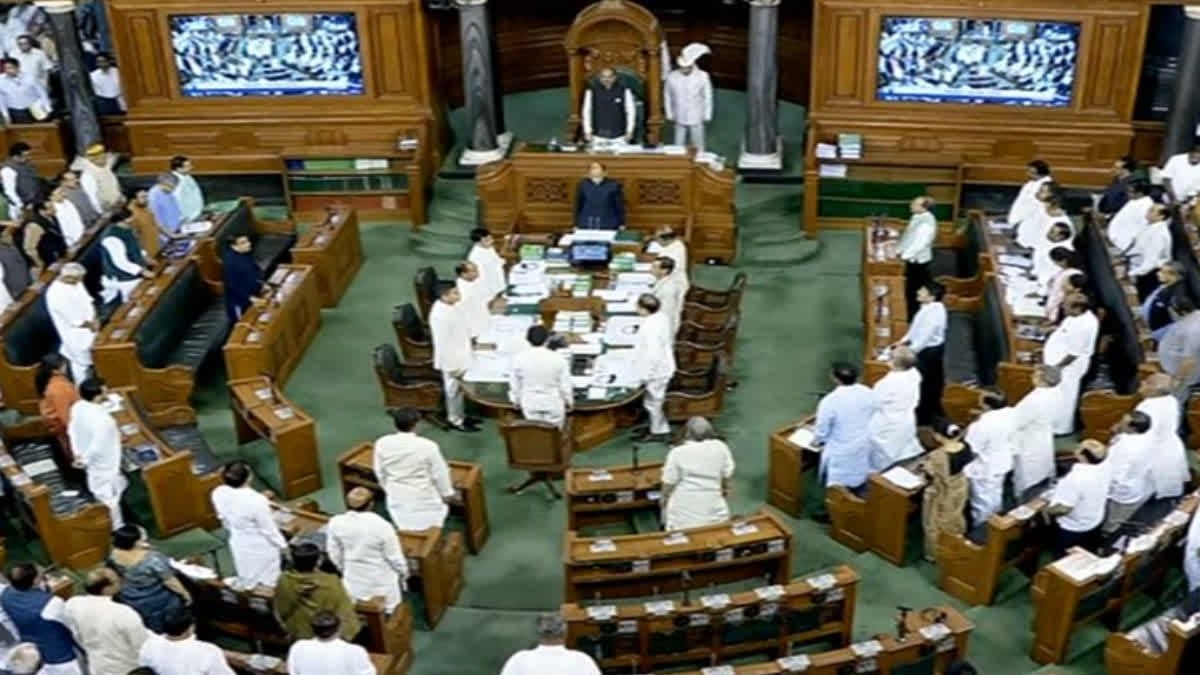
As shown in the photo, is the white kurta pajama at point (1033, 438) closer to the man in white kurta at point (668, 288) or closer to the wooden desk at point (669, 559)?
the wooden desk at point (669, 559)

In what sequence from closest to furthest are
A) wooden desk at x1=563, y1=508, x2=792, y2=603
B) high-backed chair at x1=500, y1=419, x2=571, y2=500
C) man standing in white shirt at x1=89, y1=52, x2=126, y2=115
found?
wooden desk at x1=563, y1=508, x2=792, y2=603, high-backed chair at x1=500, y1=419, x2=571, y2=500, man standing in white shirt at x1=89, y1=52, x2=126, y2=115

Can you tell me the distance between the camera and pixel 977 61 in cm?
1411

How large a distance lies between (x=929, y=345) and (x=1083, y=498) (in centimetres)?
235

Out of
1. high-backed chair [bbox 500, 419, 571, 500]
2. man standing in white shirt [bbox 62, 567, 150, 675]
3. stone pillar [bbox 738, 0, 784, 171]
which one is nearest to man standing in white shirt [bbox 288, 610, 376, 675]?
man standing in white shirt [bbox 62, 567, 150, 675]

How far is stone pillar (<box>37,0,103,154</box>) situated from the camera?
1483cm

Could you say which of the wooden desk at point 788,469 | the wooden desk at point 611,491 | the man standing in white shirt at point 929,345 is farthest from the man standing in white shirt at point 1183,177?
the wooden desk at point 611,491

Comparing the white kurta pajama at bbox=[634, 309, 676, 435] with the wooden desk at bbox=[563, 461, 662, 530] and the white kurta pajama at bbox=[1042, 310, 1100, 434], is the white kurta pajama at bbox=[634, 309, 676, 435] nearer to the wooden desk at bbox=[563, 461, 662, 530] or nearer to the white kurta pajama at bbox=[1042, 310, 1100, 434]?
the wooden desk at bbox=[563, 461, 662, 530]

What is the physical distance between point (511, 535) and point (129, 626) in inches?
124

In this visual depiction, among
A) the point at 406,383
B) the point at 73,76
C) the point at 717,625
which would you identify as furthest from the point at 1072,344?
the point at 73,76

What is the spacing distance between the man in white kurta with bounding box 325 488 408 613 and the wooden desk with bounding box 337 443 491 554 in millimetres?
1317

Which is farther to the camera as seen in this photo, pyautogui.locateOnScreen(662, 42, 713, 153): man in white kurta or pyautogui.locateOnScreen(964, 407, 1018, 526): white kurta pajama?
pyautogui.locateOnScreen(662, 42, 713, 153): man in white kurta

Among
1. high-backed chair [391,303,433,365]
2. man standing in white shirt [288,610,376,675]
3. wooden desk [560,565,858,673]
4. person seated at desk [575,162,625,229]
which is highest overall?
person seated at desk [575,162,625,229]

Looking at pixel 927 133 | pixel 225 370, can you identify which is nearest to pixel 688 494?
pixel 225 370

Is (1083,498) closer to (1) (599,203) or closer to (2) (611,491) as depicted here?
(2) (611,491)
